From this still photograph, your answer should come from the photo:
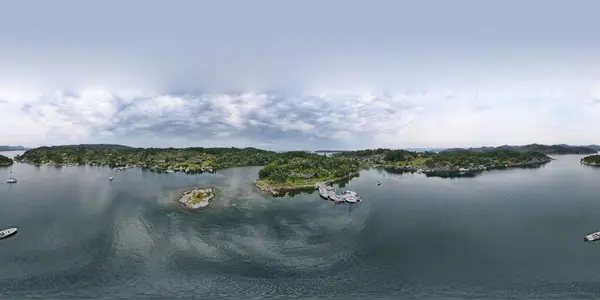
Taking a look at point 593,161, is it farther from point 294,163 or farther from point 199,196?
point 199,196

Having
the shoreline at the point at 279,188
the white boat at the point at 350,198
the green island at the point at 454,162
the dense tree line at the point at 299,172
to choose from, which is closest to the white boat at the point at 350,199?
the white boat at the point at 350,198

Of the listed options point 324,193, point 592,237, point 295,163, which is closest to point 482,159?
point 295,163

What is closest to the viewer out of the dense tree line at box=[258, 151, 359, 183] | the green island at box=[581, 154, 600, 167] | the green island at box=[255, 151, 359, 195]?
the green island at box=[255, 151, 359, 195]

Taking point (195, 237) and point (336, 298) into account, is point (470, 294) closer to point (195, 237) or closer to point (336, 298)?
point (336, 298)

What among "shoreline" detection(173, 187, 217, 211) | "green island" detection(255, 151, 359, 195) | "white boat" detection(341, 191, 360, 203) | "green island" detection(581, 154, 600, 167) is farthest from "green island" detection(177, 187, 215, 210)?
"green island" detection(581, 154, 600, 167)

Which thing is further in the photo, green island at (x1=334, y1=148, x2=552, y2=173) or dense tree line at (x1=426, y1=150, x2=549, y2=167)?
dense tree line at (x1=426, y1=150, x2=549, y2=167)

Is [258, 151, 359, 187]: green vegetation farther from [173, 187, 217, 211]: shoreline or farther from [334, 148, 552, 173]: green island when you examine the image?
[334, 148, 552, 173]: green island

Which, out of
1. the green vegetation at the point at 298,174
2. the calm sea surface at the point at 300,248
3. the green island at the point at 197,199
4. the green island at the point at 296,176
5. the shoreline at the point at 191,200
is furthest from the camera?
the green vegetation at the point at 298,174

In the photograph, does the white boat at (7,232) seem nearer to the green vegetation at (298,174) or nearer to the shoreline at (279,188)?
the shoreline at (279,188)
